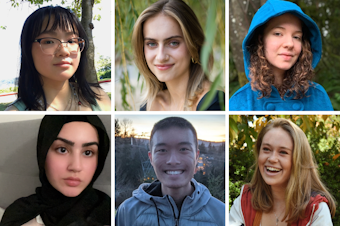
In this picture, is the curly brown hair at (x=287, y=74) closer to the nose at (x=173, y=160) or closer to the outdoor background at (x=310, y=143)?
the outdoor background at (x=310, y=143)

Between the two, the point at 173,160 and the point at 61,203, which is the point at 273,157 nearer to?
the point at 173,160

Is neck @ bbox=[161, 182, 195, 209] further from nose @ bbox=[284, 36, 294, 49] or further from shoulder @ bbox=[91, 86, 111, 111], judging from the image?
nose @ bbox=[284, 36, 294, 49]

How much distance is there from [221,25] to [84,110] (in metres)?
0.70

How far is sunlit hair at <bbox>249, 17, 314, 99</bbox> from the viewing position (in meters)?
1.28

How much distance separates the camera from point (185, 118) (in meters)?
1.35

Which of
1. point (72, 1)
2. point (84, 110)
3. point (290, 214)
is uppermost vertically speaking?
point (72, 1)

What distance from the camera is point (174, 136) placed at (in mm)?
1361

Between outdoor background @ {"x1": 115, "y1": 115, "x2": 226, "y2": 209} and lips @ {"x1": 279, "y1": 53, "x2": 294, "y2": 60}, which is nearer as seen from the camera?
lips @ {"x1": 279, "y1": 53, "x2": 294, "y2": 60}

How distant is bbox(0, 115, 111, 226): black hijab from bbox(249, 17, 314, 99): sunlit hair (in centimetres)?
70

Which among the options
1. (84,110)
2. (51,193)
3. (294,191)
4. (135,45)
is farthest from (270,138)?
(51,193)

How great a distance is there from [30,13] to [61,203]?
2.73 ft

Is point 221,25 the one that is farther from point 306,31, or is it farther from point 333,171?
point 333,171

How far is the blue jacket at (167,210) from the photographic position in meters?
1.35

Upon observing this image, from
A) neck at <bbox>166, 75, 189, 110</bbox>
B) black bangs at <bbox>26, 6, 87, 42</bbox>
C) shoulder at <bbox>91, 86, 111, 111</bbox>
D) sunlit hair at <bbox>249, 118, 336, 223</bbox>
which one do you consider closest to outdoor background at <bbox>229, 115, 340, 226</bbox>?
sunlit hair at <bbox>249, 118, 336, 223</bbox>
